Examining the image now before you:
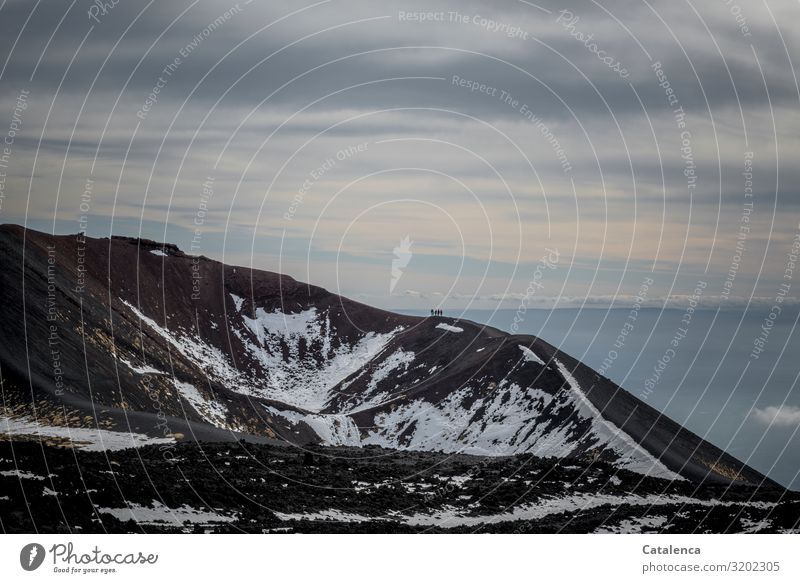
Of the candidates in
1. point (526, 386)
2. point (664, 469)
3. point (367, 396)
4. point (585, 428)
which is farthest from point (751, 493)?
point (367, 396)

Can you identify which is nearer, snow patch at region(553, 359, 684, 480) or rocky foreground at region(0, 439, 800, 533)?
rocky foreground at region(0, 439, 800, 533)

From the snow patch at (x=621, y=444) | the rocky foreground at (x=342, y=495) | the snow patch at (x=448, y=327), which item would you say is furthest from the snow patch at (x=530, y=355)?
the rocky foreground at (x=342, y=495)

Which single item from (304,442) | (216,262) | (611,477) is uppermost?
(216,262)

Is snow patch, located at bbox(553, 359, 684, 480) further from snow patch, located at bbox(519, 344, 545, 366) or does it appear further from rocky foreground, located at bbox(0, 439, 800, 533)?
snow patch, located at bbox(519, 344, 545, 366)

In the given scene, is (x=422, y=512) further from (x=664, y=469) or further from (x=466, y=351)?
(x=466, y=351)

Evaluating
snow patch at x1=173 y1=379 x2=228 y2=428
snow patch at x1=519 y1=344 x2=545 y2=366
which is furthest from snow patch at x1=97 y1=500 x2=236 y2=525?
snow patch at x1=519 y1=344 x2=545 y2=366

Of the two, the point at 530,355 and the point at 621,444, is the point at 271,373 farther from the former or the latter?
the point at 621,444

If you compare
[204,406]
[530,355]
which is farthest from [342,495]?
[530,355]

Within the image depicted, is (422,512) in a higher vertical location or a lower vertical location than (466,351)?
lower
